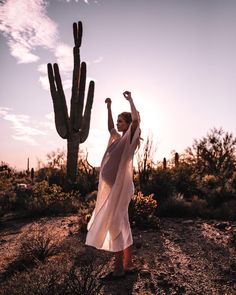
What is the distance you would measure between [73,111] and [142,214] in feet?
24.5

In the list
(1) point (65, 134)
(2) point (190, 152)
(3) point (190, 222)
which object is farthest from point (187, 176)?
(2) point (190, 152)

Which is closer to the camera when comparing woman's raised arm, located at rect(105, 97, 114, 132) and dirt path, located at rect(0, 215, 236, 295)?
dirt path, located at rect(0, 215, 236, 295)

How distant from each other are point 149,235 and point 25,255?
7.36ft

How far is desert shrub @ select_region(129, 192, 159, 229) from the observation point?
6.52 meters

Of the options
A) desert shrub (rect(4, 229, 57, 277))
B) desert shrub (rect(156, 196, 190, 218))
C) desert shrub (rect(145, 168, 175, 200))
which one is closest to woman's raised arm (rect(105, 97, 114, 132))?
desert shrub (rect(4, 229, 57, 277))

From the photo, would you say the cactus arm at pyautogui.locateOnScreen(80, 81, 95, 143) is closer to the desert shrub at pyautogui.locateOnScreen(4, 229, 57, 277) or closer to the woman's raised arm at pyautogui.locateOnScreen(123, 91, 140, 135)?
the desert shrub at pyautogui.locateOnScreen(4, 229, 57, 277)

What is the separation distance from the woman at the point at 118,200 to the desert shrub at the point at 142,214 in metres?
2.43

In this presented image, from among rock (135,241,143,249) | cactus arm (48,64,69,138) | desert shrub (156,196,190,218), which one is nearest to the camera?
rock (135,241,143,249)

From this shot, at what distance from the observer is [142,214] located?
6664mm

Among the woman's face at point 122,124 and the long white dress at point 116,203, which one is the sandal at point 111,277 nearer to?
the long white dress at point 116,203

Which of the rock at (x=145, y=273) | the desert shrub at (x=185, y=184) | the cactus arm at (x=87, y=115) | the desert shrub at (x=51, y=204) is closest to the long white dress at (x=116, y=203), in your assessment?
the rock at (x=145, y=273)

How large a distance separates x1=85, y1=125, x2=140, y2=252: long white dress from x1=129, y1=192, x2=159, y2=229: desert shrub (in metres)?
2.61

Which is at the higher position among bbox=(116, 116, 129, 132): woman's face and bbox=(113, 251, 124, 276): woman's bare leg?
bbox=(116, 116, 129, 132): woman's face

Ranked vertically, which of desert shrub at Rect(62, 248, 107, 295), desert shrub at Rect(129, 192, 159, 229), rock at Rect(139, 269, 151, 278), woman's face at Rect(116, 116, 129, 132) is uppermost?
woman's face at Rect(116, 116, 129, 132)
